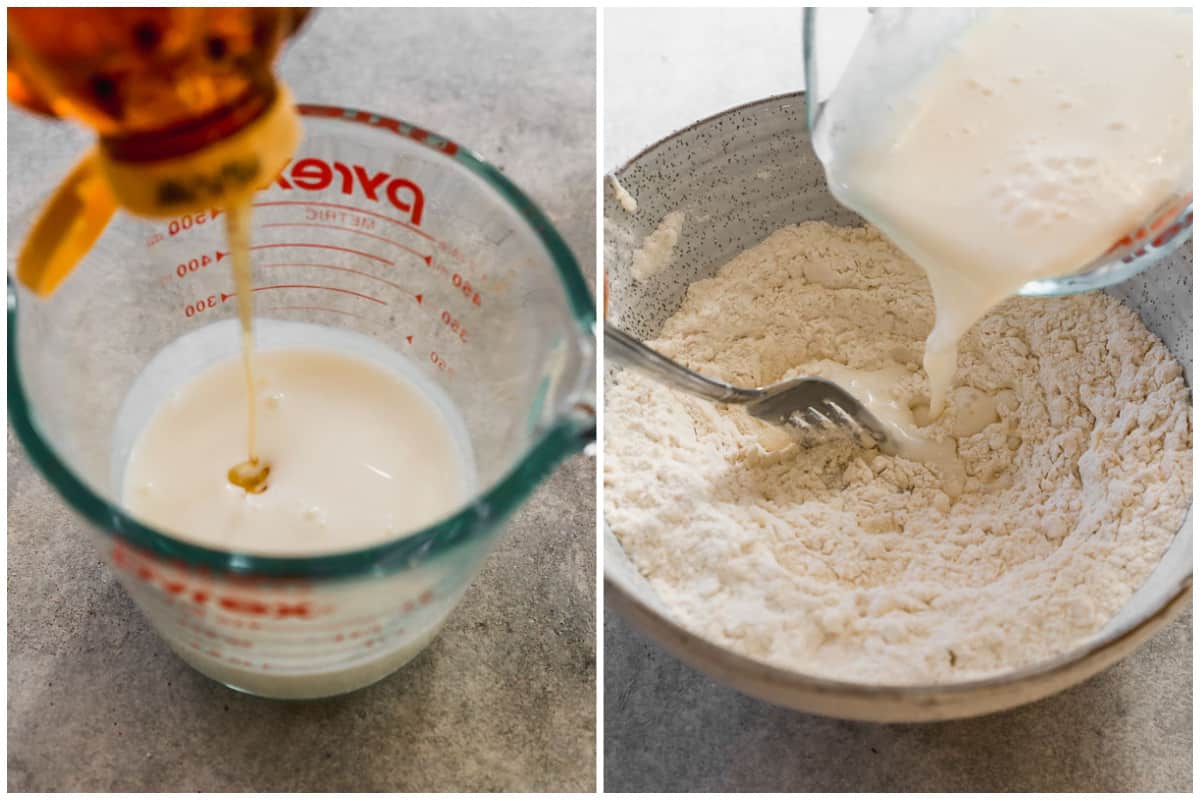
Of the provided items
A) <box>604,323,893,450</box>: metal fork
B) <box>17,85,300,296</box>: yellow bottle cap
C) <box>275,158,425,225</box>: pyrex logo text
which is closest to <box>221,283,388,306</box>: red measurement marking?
<box>275,158,425,225</box>: pyrex logo text

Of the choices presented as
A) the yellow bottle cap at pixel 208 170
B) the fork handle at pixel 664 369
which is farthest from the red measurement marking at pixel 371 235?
the yellow bottle cap at pixel 208 170

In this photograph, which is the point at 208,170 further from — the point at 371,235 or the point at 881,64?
the point at 881,64

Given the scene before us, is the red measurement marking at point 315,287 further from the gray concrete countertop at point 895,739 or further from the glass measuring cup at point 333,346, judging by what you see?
the gray concrete countertop at point 895,739

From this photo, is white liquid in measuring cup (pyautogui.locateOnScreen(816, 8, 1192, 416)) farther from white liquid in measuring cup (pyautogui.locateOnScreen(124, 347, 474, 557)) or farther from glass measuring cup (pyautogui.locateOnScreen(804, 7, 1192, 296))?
white liquid in measuring cup (pyautogui.locateOnScreen(124, 347, 474, 557))

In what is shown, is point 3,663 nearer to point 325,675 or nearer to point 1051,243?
point 325,675

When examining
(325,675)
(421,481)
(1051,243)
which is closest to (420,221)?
(421,481)

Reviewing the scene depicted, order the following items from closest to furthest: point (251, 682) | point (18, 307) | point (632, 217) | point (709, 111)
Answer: point (18, 307), point (251, 682), point (632, 217), point (709, 111)

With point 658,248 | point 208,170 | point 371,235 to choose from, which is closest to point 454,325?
point 371,235
